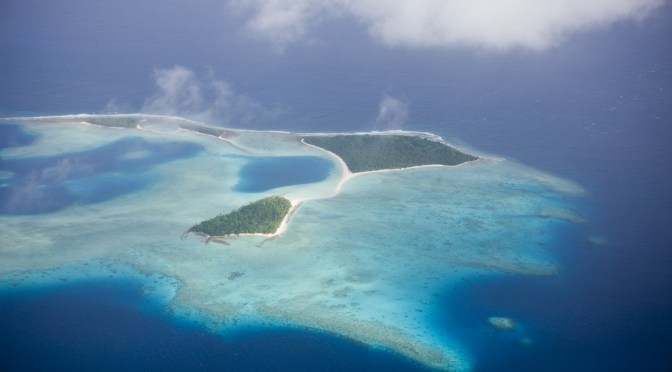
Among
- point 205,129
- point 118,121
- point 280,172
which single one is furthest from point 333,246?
point 118,121

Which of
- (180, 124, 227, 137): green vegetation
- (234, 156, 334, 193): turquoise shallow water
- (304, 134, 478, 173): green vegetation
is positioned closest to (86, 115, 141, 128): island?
(180, 124, 227, 137): green vegetation

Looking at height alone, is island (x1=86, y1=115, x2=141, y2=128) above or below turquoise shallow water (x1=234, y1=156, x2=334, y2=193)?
above

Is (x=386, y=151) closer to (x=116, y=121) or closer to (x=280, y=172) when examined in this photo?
(x=280, y=172)

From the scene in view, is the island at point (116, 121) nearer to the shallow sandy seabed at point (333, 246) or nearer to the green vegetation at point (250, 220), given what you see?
the shallow sandy seabed at point (333, 246)

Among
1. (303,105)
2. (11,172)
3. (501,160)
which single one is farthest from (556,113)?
(11,172)

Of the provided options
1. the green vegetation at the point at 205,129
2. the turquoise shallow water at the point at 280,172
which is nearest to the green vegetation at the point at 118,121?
the green vegetation at the point at 205,129

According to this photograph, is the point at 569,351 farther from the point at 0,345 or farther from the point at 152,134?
the point at 152,134

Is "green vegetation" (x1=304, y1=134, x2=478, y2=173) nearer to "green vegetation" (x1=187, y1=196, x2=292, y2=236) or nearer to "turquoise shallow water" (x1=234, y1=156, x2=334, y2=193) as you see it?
"turquoise shallow water" (x1=234, y1=156, x2=334, y2=193)
